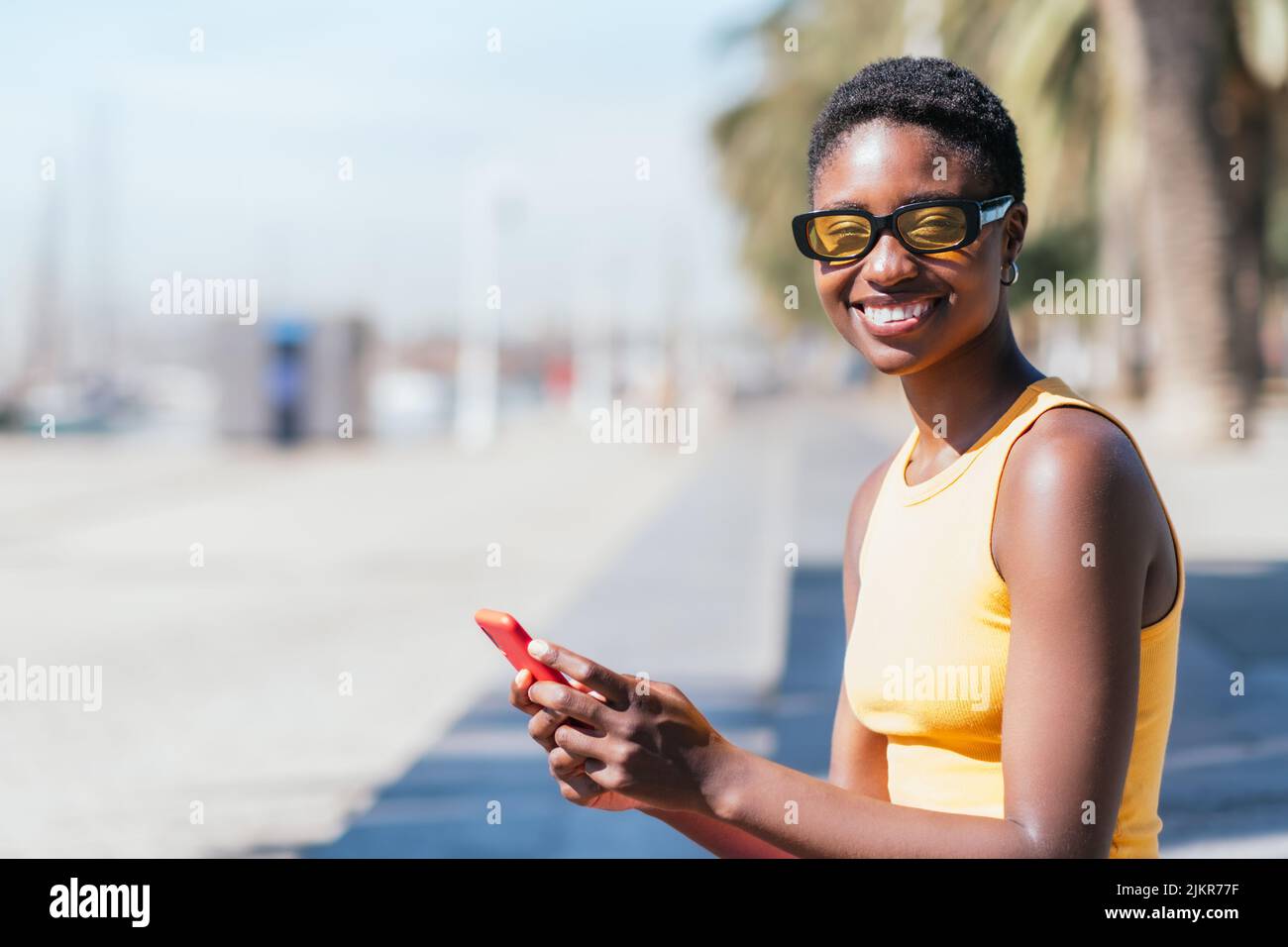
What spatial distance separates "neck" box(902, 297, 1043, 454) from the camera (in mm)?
1712

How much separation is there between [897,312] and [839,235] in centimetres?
11

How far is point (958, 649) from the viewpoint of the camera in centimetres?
163

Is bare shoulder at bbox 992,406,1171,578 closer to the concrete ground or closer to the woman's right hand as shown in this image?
the woman's right hand

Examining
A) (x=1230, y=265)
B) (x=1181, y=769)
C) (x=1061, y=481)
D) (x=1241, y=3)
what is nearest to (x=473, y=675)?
(x=1181, y=769)

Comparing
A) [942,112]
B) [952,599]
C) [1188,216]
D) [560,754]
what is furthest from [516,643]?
[1188,216]

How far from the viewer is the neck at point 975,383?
1.71 m

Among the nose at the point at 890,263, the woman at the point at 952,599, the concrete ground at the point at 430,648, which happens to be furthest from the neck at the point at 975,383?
the concrete ground at the point at 430,648

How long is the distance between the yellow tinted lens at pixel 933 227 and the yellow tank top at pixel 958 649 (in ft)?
0.61

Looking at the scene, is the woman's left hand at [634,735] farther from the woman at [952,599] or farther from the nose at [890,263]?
the nose at [890,263]

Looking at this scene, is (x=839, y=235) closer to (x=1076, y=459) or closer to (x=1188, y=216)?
(x=1076, y=459)
